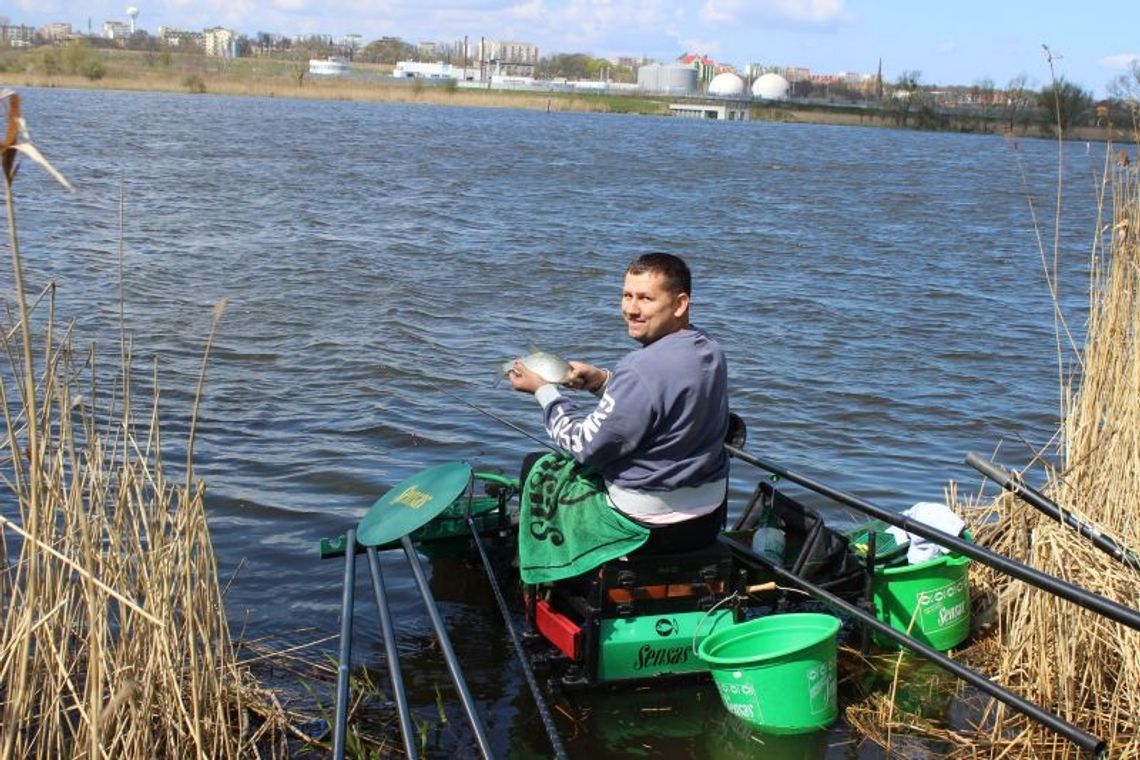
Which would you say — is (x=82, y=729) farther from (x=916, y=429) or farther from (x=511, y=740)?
(x=916, y=429)

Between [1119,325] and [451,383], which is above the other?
[1119,325]

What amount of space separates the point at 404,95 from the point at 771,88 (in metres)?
56.7

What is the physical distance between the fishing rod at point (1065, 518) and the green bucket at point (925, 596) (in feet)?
1.77

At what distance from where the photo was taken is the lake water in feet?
21.4

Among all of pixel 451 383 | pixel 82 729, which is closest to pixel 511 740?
pixel 82 729

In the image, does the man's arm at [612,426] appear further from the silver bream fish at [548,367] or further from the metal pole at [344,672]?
the metal pole at [344,672]

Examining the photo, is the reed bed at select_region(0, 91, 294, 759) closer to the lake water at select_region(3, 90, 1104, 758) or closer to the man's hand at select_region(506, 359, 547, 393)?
the lake water at select_region(3, 90, 1104, 758)

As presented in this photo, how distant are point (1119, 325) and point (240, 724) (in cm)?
352

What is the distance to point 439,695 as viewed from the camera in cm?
530

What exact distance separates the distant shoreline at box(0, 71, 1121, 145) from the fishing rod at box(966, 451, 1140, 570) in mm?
53038

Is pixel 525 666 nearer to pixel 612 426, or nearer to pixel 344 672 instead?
pixel 344 672

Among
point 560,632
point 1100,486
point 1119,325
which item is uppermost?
point 1119,325

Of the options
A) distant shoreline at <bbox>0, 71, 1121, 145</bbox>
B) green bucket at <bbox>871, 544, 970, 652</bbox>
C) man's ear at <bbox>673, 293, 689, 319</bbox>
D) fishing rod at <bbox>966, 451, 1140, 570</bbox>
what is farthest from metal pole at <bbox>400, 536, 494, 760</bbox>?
Answer: distant shoreline at <bbox>0, 71, 1121, 145</bbox>

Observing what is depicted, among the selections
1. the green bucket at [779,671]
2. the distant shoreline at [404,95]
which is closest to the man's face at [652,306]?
the green bucket at [779,671]
